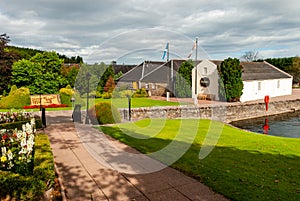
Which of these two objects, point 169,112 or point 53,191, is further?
point 169,112

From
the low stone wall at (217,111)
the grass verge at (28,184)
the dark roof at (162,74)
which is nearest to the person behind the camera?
the grass verge at (28,184)

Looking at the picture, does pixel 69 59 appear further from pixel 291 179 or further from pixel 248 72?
pixel 291 179

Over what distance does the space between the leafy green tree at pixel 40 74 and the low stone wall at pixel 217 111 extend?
542 inches

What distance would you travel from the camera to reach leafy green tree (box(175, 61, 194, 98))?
31.9 meters

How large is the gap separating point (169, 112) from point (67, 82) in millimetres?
16128

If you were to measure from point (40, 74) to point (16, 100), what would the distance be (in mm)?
6066

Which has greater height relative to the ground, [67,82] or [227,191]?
[67,82]

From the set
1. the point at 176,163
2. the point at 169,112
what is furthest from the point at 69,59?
the point at 176,163

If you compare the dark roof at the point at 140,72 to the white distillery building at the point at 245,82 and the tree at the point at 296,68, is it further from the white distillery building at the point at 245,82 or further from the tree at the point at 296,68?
the tree at the point at 296,68

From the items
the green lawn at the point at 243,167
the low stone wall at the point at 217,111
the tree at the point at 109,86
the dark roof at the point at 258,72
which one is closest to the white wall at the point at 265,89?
the dark roof at the point at 258,72

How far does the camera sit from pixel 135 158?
7.26 m

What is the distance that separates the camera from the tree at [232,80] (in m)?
27.8

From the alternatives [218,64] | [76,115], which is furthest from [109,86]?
[76,115]

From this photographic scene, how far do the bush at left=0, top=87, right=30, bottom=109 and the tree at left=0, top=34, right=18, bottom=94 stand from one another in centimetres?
324
